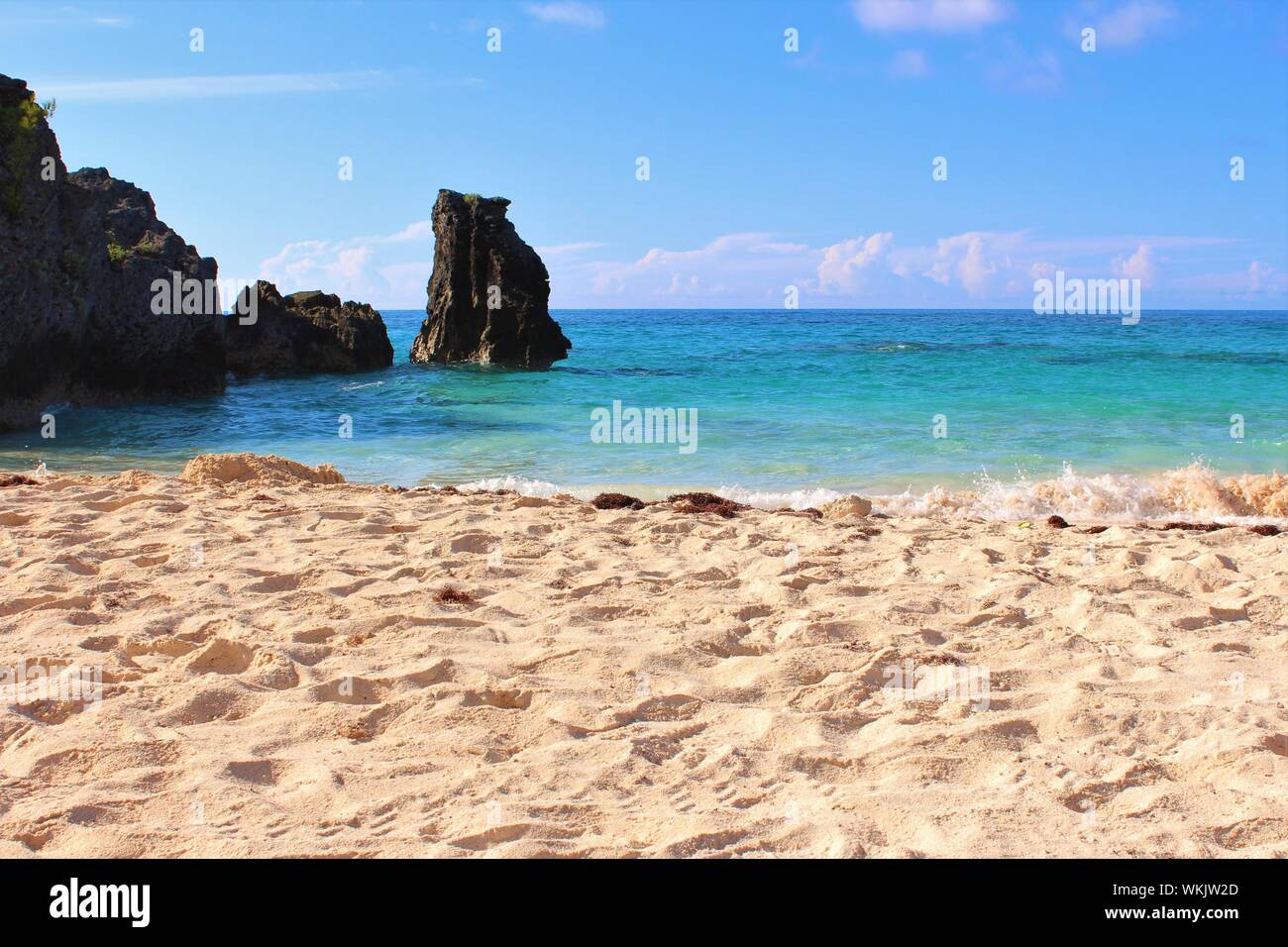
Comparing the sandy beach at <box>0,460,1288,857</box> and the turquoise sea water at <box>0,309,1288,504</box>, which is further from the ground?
the turquoise sea water at <box>0,309,1288,504</box>

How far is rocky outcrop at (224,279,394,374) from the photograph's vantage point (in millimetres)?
28344

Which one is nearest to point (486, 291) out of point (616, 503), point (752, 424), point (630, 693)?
point (752, 424)

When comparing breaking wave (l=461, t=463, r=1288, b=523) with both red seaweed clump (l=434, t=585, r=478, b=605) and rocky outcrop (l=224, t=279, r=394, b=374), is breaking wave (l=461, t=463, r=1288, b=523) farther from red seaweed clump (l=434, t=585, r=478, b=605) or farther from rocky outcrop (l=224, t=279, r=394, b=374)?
rocky outcrop (l=224, t=279, r=394, b=374)

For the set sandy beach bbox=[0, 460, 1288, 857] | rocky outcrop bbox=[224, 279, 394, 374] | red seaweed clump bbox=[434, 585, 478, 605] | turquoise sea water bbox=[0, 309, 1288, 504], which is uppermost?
rocky outcrop bbox=[224, 279, 394, 374]

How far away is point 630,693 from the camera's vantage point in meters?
4.09

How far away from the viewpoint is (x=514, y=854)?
2836 mm

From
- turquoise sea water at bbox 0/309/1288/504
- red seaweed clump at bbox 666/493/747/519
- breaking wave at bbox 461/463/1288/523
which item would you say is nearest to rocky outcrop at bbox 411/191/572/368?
turquoise sea water at bbox 0/309/1288/504

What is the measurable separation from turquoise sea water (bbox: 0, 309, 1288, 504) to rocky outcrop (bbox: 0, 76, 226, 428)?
789mm

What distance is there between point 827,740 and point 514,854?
1.39 m

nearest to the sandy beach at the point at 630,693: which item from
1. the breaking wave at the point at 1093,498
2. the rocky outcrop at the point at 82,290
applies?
the breaking wave at the point at 1093,498

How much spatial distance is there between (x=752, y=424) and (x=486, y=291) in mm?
18056

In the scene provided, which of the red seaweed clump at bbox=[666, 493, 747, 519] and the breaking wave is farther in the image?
the breaking wave
